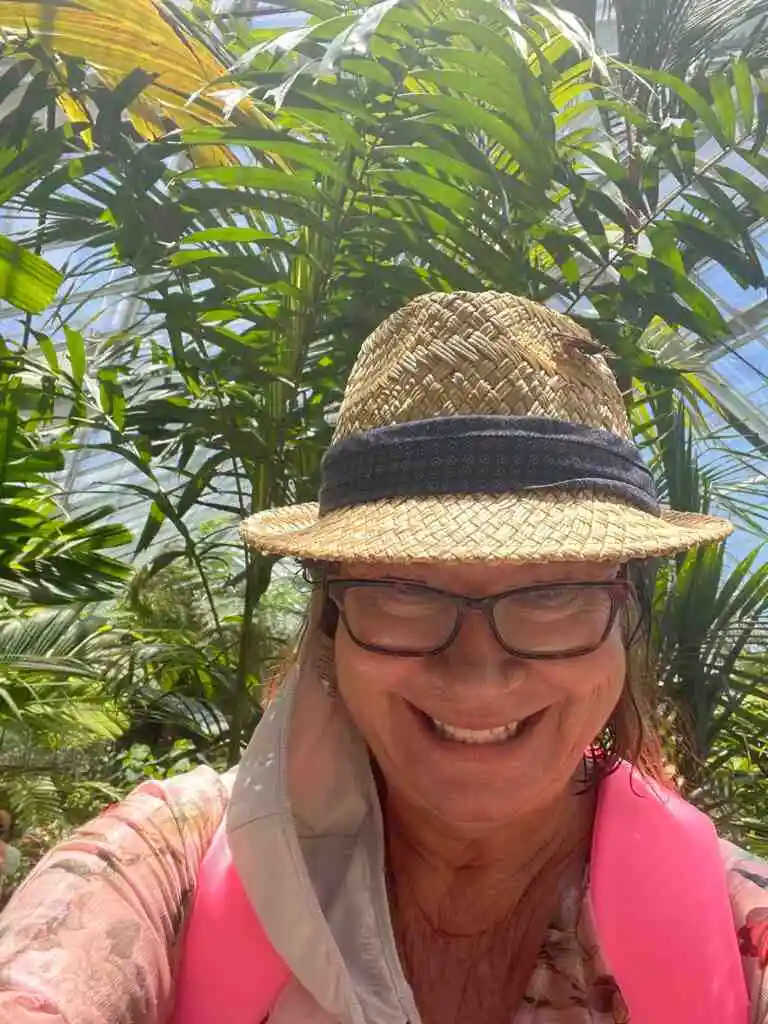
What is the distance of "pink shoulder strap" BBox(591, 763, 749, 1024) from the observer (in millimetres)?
708

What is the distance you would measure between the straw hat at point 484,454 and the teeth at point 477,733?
0.54ft

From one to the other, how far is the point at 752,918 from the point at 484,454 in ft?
1.55

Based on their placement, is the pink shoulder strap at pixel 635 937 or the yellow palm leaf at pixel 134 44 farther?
the yellow palm leaf at pixel 134 44

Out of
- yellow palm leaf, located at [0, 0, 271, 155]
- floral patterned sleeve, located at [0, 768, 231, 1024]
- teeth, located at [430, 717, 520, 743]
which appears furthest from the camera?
yellow palm leaf, located at [0, 0, 271, 155]

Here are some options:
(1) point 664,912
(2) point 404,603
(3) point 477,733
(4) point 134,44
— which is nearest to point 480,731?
(3) point 477,733

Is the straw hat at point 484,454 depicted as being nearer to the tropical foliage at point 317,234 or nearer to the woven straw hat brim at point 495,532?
the woven straw hat brim at point 495,532

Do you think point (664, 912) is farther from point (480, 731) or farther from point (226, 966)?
point (226, 966)

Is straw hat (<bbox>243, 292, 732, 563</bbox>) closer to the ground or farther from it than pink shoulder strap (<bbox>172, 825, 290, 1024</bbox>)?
farther from it

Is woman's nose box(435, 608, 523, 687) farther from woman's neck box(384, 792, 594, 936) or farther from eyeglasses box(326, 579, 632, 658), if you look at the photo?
woman's neck box(384, 792, 594, 936)

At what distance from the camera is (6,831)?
209 centimetres

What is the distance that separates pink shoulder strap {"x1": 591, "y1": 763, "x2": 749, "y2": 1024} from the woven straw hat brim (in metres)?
0.28

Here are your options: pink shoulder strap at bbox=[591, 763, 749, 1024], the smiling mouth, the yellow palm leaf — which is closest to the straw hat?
the smiling mouth

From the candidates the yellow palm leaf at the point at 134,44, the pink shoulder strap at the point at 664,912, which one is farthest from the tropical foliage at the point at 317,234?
the pink shoulder strap at the point at 664,912

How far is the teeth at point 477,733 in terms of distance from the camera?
738 millimetres
